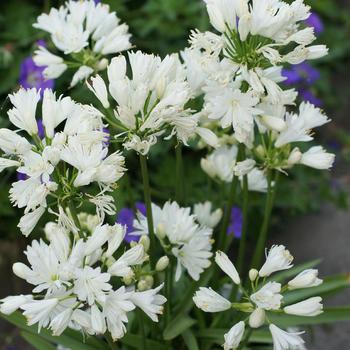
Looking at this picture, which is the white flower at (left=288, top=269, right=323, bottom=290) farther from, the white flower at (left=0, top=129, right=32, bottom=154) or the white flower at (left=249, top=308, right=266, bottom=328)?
the white flower at (left=0, top=129, right=32, bottom=154)

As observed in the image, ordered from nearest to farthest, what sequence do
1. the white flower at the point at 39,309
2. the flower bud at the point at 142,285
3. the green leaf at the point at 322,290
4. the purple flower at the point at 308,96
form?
the white flower at the point at 39,309
the flower bud at the point at 142,285
the green leaf at the point at 322,290
the purple flower at the point at 308,96

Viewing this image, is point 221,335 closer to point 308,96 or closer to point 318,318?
point 318,318

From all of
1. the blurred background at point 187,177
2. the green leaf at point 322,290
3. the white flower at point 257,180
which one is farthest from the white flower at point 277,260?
the blurred background at point 187,177

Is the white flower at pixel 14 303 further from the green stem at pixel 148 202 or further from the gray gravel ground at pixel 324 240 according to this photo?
the gray gravel ground at pixel 324 240

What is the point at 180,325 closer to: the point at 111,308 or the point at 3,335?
the point at 111,308

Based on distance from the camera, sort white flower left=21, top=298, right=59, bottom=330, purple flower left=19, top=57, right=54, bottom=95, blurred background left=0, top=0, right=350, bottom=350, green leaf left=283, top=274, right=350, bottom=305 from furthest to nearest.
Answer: blurred background left=0, top=0, right=350, bottom=350, purple flower left=19, top=57, right=54, bottom=95, green leaf left=283, top=274, right=350, bottom=305, white flower left=21, top=298, right=59, bottom=330

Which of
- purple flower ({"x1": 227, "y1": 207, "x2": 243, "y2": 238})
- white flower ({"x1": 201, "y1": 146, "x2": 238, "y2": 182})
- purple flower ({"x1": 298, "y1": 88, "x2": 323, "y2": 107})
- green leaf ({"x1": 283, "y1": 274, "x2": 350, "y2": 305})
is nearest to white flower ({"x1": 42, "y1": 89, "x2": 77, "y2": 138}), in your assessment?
white flower ({"x1": 201, "y1": 146, "x2": 238, "y2": 182})
